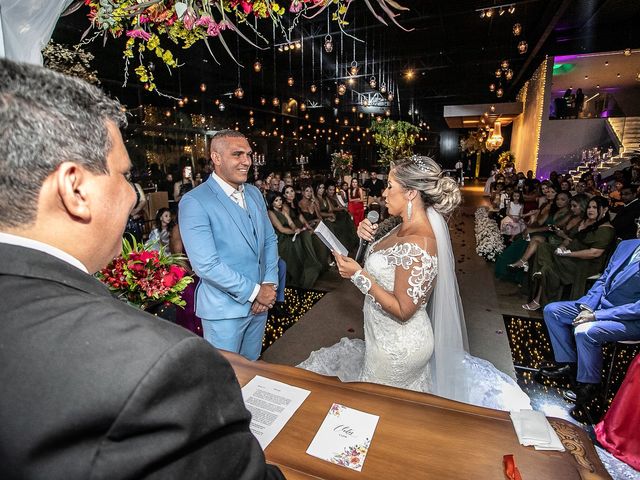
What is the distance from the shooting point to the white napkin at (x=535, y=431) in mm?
1062

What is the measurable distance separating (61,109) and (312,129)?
1979cm

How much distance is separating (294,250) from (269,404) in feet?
14.9

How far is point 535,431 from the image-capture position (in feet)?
3.63

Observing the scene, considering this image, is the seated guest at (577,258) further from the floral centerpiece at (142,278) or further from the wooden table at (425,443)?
the floral centerpiece at (142,278)

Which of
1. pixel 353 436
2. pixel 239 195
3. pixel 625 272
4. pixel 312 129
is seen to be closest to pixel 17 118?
pixel 353 436

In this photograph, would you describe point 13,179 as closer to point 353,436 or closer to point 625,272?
point 353,436

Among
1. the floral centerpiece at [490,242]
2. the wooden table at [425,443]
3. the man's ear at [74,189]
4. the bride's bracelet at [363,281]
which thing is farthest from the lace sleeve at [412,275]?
the floral centerpiece at [490,242]

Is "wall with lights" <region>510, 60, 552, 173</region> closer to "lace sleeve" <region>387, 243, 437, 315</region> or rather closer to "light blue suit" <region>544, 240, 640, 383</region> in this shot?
"light blue suit" <region>544, 240, 640, 383</region>

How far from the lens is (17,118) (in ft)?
1.80

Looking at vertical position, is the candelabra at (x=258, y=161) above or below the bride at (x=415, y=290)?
above

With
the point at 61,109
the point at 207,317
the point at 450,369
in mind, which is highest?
the point at 61,109

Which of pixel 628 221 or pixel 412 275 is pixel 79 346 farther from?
pixel 628 221

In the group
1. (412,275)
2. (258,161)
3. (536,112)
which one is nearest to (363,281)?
(412,275)

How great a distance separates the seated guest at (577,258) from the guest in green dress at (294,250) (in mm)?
3138
